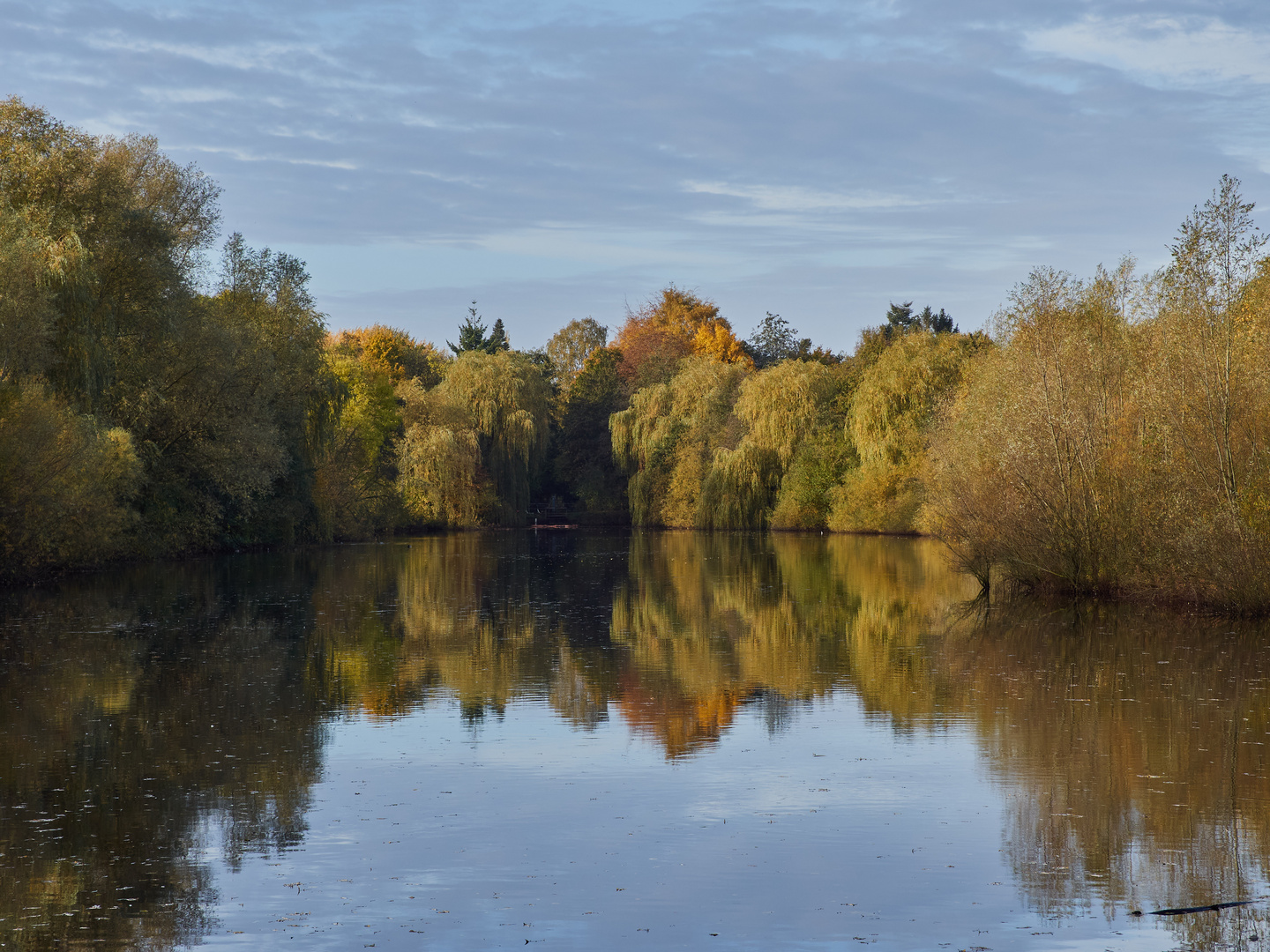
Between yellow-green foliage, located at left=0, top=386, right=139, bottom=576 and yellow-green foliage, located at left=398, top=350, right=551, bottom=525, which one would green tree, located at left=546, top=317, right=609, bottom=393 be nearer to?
yellow-green foliage, located at left=398, top=350, right=551, bottom=525

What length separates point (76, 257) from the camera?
26.6 m

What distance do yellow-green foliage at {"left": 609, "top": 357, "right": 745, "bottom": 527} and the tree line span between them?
0.45 feet

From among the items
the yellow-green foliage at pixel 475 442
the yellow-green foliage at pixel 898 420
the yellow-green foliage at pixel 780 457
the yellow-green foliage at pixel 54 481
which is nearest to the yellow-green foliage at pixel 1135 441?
the yellow-green foliage at pixel 54 481

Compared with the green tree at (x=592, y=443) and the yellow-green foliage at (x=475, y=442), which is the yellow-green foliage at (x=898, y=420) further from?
the green tree at (x=592, y=443)

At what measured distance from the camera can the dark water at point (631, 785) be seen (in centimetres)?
654

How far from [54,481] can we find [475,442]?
3103 cm

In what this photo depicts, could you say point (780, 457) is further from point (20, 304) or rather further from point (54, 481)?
point (20, 304)

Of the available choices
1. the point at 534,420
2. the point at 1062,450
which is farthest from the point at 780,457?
the point at 1062,450

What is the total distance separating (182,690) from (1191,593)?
15.3m

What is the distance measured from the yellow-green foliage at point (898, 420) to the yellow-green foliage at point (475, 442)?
611 inches

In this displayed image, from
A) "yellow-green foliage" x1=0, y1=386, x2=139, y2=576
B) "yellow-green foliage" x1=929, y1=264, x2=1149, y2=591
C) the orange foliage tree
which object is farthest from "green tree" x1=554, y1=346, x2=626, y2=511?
"yellow-green foliage" x1=929, y1=264, x2=1149, y2=591

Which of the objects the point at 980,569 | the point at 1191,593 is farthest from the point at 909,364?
the point at 1191,593

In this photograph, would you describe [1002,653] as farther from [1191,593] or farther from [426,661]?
[426,661]

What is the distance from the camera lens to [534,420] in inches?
2287
